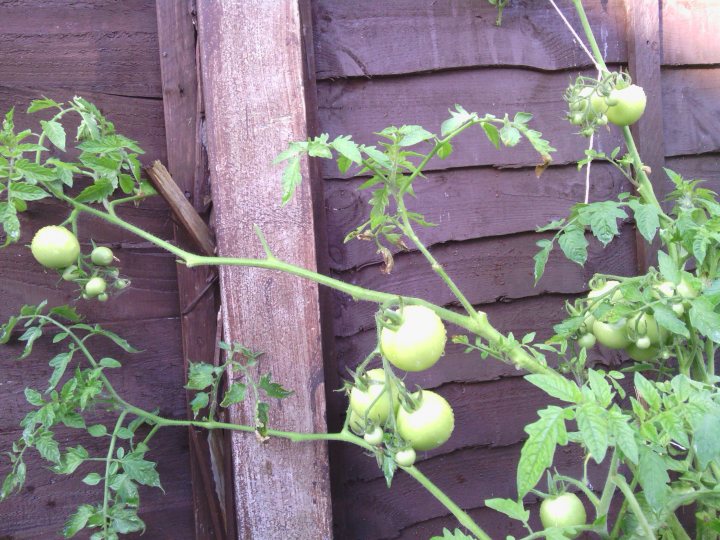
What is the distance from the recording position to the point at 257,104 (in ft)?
4.40

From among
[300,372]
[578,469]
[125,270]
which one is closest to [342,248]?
[300,372]

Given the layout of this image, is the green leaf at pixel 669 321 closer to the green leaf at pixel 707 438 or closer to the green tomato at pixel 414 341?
the green leaf at pixel 707 438

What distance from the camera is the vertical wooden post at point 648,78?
180 cm

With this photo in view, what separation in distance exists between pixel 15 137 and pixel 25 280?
35 centimetres

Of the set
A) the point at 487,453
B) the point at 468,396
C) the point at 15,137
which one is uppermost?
the point at 15,137

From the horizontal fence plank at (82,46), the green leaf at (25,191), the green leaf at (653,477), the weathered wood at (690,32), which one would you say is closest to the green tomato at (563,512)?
the green leaf at (653,477)

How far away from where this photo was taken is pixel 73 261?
3.83ft

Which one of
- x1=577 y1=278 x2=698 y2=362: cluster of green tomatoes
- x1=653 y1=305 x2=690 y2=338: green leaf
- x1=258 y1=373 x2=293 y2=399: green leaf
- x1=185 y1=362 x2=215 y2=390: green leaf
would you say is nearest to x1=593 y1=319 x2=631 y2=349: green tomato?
x1=577 y1=278 x2=698 y2=362: cluster of green tomatoes

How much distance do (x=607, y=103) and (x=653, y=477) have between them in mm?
784

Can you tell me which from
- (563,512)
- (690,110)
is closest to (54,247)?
(563,512)

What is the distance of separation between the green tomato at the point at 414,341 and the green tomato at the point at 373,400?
0.09 m

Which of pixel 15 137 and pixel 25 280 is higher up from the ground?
pixel 15 137

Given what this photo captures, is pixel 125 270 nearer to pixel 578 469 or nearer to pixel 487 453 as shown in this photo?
pixel 487 453

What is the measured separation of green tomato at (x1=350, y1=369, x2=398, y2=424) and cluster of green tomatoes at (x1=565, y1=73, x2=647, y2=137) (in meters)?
0.74
